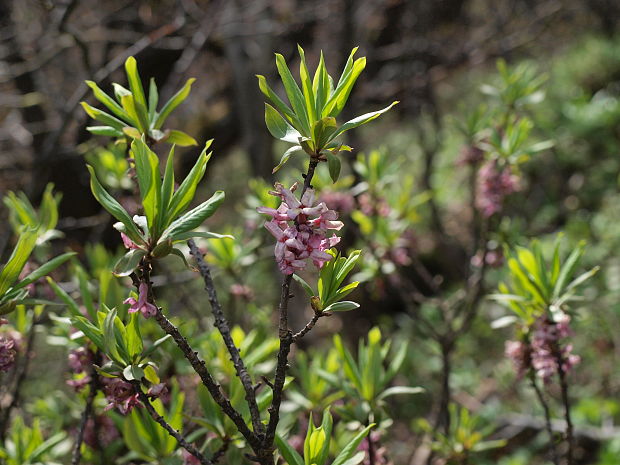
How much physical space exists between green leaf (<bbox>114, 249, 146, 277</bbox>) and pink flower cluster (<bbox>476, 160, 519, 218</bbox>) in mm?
1298

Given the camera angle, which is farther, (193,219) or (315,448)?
(315,448)

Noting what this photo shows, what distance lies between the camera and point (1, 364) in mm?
987

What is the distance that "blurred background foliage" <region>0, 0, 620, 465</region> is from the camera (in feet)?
5.90

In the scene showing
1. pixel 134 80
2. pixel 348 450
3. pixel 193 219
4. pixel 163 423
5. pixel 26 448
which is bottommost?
pixel 26 448

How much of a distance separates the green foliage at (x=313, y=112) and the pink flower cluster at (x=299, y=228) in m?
0.07

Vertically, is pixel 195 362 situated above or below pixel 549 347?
above

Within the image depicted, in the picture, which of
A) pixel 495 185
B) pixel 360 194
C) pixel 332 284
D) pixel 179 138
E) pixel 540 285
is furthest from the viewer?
pixel 360 194

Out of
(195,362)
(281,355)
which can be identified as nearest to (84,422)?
(195,362)

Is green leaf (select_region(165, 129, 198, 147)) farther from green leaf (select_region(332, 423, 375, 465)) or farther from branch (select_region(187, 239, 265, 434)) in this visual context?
green leaf (select_region(332, 423, 375, 465))

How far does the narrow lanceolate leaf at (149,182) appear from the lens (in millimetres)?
830

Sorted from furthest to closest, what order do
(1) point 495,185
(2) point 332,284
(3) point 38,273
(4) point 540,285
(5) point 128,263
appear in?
(1) point 495,185, (4) point 540,285, (3) point 38,273, (2) point 332,284, (5) point 128,263

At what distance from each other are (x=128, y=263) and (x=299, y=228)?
254 millimetres

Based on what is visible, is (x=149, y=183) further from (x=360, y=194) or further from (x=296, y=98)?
(x=360, y=194)

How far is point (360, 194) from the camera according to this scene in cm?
232
